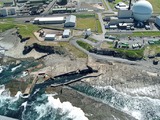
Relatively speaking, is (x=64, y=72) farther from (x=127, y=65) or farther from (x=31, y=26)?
(x=31, y=26)

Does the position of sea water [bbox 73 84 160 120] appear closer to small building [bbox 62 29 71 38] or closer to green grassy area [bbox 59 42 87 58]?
green grassy area [bbox 59 42 87 58]


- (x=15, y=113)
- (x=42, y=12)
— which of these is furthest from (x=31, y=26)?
(x=15, y=113)

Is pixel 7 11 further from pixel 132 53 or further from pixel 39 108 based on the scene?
pixel 39 108

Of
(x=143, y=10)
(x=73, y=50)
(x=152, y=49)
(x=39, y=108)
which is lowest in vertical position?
(x=39, y=108)

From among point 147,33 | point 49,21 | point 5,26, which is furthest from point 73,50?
point 5,26

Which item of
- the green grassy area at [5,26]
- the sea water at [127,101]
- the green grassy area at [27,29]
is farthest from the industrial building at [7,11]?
the sea water at [127,101]
